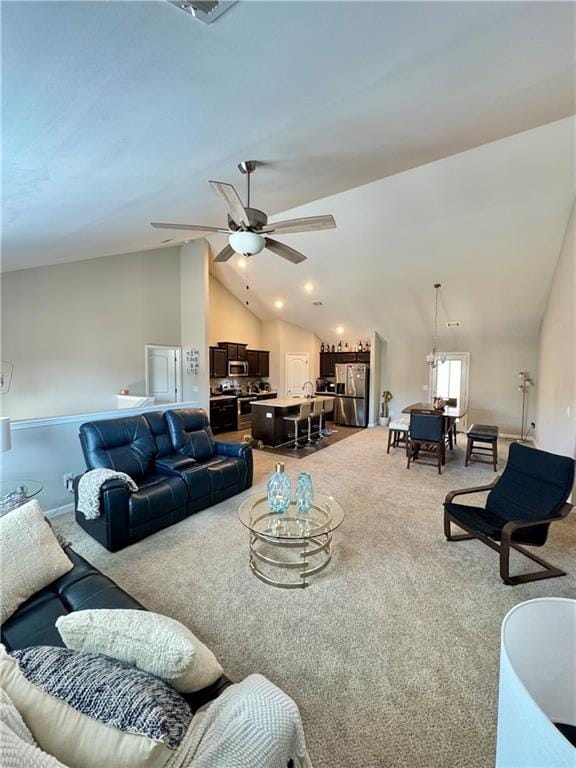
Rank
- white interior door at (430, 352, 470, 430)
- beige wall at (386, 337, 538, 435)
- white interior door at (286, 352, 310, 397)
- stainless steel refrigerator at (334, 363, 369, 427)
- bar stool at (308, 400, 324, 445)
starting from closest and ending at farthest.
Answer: bar stool at (308, 400, 324, 445)
beige wall at (386, 337, 538, 435)
white interior door at (430, 352, 470, 430)
stainless steel refrigerator at (334, 363, 369, 427)
white interior door at (286, 352, 310, 397)

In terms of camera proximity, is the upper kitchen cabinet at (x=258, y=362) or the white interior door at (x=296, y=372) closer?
the upper kitchen cabinet at (x=258, y=362)

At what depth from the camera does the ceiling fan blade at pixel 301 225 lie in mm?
2605

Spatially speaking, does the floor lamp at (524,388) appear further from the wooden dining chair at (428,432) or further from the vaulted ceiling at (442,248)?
the wooden dining chair at (428,432)

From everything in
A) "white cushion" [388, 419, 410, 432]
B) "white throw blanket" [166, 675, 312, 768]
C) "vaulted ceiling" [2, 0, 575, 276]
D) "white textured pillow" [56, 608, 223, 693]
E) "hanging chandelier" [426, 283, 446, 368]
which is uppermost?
"vaulted ceiling" [2, 0, 575, 276]

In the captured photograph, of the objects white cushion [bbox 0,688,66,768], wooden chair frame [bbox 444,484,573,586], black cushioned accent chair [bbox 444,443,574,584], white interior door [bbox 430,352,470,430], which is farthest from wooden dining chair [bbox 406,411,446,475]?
white cushion [bbox 0,688,66,768]

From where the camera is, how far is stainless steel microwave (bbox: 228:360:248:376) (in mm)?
8569

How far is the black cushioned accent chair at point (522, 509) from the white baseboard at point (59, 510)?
385cm

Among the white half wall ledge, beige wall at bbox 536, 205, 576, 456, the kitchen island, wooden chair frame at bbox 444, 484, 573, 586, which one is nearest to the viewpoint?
wooden chair frame at bbox 444, 484, 573, 586

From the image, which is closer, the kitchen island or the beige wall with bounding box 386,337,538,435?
the kitchen island

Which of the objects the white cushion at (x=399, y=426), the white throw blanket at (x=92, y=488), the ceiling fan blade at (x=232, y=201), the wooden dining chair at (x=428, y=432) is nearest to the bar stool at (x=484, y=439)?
the wooden dining chair at (x=428, y=432)

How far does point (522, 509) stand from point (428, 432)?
2501mm

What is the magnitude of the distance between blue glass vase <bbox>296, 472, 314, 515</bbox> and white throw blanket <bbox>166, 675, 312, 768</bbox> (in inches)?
68.3

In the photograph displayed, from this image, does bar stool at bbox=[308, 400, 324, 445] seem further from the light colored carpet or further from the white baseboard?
the white baseboard

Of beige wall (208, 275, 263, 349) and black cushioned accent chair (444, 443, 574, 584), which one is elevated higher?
beige wall (208, 275, 263, 349)
